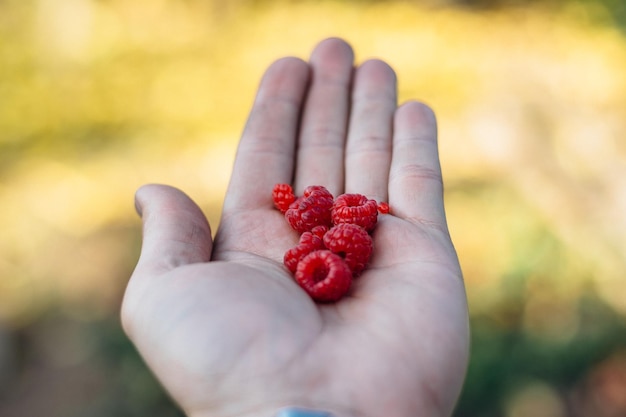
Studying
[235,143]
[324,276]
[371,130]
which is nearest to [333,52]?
[371,130]

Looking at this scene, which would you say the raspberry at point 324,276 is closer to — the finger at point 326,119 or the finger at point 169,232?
the finger at point 169,232

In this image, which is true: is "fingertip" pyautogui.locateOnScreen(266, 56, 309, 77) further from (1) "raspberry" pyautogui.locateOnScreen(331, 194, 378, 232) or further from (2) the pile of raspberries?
(1) "raspberry" pyautogui.locateOnScreen(331, 194, 378, 232)

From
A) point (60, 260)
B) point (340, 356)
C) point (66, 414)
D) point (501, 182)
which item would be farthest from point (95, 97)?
point (340, 356)

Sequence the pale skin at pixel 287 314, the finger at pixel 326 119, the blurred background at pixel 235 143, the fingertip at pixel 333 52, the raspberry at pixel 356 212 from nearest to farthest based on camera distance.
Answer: the pale skin at pixel 287 314, the raspberry at pixel 356 212, the finger at pixel 326 119, the fingertip at pixel 333 52, the blurred background at pixel 235 143

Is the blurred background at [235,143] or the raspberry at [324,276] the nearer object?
the raspberry at [324,276]

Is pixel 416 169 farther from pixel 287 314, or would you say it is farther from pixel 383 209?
pixel 287 314

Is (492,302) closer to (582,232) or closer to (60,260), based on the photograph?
(582,232)

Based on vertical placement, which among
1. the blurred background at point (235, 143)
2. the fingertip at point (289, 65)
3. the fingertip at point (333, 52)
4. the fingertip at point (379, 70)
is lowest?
the blurred background at point (235, 143)

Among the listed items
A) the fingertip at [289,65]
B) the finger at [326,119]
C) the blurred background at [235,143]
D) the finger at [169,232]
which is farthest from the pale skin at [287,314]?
the blurred background at [235,143]
